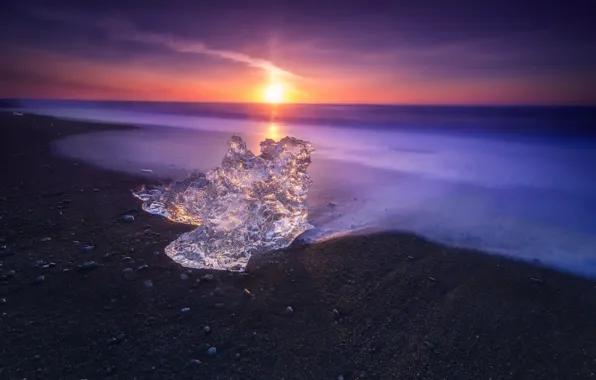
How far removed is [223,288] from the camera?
3.16 metres

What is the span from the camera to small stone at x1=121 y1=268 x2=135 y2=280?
3.26 meters

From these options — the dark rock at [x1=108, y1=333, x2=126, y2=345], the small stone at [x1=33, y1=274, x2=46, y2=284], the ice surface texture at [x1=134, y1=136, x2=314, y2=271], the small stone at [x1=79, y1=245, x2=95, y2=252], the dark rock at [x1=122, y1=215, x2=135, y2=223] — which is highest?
the ice surface texture at [x1=134, y1=136, x2=314, y2=271]

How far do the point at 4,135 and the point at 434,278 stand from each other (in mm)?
12839

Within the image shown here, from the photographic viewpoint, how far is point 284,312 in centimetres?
291

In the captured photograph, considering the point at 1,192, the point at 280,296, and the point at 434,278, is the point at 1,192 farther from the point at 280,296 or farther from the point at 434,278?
the point at 434,278

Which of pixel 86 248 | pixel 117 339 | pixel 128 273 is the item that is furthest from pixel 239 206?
pixel 117 339

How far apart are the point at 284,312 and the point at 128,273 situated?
155cm

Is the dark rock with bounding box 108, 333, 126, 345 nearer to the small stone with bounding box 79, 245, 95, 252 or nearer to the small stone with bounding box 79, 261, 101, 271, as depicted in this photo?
the small stone with bounding box 79, 261, 101, 271

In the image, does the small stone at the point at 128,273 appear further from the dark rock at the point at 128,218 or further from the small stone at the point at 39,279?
the dark rock at the point at 128,218

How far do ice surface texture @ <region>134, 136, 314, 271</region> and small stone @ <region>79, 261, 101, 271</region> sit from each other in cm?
66

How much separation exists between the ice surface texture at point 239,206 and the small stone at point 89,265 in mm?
660

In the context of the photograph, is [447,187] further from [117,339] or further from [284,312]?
[117,339]

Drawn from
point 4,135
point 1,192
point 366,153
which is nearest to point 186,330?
point 1,192

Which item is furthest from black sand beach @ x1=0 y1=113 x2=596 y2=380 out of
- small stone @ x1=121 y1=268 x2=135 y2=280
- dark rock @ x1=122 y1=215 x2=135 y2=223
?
dark rock @ x1=122 y1=215 x2=135 y2=223
